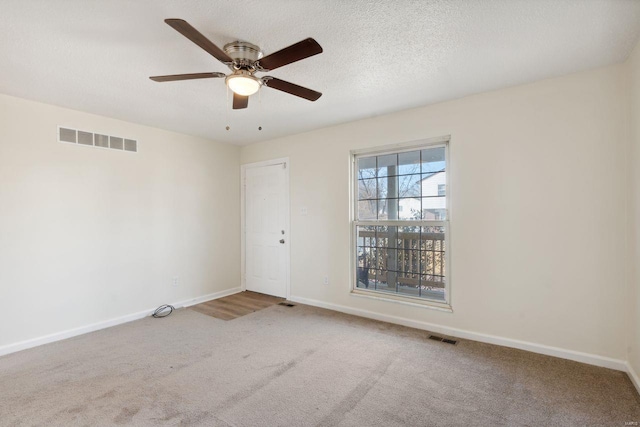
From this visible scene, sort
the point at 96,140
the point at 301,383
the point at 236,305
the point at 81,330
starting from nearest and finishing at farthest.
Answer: the point at 301,383 → the point at 81,330 → the point at 96,140 → the point at 236,305

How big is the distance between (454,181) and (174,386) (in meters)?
3.16

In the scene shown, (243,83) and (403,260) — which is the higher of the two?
(243,83)

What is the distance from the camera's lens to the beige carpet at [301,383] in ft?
6.47

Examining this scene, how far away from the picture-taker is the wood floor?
4016 millimetres

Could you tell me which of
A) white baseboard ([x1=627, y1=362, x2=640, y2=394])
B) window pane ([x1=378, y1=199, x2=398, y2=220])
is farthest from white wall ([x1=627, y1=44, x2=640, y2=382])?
window pane ([x1=378, y1=199, x2=398, y2=220])

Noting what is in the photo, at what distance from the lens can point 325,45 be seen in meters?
2.14

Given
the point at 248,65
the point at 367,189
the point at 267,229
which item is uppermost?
the point at 248,65

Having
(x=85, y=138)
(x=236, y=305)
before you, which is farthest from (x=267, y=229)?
(x=85, y=138)

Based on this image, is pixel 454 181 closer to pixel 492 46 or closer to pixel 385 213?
pixel 385 213

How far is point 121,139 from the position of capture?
3.75 meters

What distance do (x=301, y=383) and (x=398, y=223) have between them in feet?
6.75

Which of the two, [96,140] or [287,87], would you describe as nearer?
[287,87]

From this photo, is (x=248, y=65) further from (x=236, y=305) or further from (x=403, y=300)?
(x=236, y=305)

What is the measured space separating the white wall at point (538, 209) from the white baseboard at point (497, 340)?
1.6 inches
